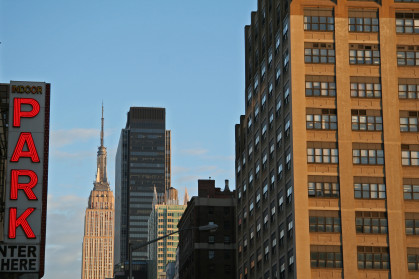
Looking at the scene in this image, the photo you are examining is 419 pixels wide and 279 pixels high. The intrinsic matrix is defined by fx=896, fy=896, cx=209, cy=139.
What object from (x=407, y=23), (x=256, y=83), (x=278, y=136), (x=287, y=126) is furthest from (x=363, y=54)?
(x=256, y=83)

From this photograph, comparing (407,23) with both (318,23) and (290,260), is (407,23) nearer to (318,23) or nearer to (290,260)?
(318,23)

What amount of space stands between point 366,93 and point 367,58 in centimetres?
452

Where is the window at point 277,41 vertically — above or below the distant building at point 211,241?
above

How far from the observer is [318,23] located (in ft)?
362

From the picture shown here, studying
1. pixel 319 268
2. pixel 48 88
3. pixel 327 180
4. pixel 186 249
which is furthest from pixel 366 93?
pixel 186 249

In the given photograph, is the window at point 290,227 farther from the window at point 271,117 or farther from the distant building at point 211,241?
the distant building at point 211,241

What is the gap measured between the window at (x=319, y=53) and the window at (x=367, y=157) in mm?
11632

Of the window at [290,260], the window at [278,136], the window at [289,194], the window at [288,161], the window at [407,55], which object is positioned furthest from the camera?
the window at [278,136]

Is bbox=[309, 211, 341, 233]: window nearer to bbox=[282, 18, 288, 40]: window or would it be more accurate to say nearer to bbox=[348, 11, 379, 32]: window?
bbox=[282, 18, 288, 40]: window

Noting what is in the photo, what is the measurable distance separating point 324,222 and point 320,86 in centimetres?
1667

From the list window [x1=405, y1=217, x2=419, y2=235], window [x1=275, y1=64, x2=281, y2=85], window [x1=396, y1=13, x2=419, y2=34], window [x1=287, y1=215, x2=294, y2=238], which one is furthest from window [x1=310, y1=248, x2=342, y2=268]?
window [x1=396, y1=13, x2=419, y2=34]

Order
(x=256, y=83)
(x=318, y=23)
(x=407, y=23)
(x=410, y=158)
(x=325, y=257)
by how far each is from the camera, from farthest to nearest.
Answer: (x=256, y=83)
(x=407, y=23)
(x=318, y=23)
(x=410, y=158)
(x=325, y=257)

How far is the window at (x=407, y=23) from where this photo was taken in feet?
364

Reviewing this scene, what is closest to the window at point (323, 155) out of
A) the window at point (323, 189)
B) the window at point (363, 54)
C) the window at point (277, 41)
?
Answer: the window at point (323, 189)
